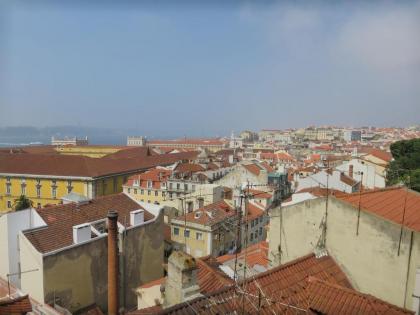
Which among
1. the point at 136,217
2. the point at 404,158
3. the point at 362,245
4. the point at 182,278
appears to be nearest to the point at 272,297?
the point at 182,278

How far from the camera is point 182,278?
6.48 meters

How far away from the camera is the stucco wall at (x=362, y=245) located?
7254 millimetres

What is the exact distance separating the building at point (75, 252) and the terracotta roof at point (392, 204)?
7.73 metres

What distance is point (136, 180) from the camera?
37844mm

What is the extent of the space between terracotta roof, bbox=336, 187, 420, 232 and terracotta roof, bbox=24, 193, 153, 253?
28.2 feet

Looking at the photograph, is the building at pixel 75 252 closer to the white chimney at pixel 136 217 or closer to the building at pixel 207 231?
the white chimney at pixel 136 217

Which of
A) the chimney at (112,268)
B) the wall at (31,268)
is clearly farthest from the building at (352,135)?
the wall at (31,268)

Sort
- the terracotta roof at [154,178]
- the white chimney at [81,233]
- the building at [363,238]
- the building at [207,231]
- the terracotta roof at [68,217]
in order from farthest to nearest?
the terracotta roof at [154,178] < the building at [207,231] < the white chimney at [81,233] < the terracotta roof at [68,217] < the building at [363,238]

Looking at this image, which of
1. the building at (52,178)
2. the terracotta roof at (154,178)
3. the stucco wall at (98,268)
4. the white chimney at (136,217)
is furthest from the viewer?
the building at (52,178)

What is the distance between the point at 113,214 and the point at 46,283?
2733 mm

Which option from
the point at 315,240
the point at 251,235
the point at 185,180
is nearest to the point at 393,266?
the point at 315,240

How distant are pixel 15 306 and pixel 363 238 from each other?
7971 millimetres

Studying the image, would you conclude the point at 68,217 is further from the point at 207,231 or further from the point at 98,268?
the point at 207,231

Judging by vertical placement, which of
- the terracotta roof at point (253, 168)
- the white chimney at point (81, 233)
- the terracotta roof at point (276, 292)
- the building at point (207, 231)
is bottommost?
the building at point (207, 231)
